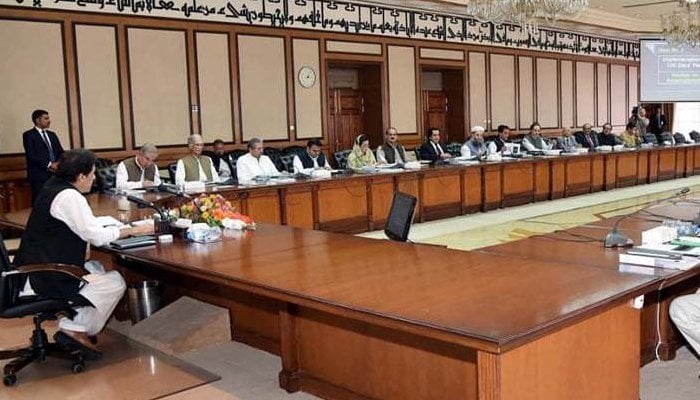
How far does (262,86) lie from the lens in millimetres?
9828

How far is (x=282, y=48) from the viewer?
993 centimetres

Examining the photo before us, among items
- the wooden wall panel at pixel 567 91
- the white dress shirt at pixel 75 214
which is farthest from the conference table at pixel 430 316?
the wooden wall panel at pixel 567 91

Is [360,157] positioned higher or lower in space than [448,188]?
higher

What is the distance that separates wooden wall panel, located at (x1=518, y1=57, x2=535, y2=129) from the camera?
13.6m

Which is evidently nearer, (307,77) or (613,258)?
(613,258)

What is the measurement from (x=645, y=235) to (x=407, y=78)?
849 centimetres

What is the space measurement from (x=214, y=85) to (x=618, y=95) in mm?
10671

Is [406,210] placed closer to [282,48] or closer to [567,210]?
[567,210]

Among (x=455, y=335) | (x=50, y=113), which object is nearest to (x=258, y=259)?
(x=455, y=335)

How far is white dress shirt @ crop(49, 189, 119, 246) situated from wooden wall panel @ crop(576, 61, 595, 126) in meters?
13.3

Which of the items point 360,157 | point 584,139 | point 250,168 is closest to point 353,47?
point 360,157

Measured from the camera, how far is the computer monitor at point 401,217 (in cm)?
393

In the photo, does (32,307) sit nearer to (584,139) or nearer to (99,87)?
(99,87)

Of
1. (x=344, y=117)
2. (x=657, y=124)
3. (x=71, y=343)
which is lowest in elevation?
(x=71, y=343)
